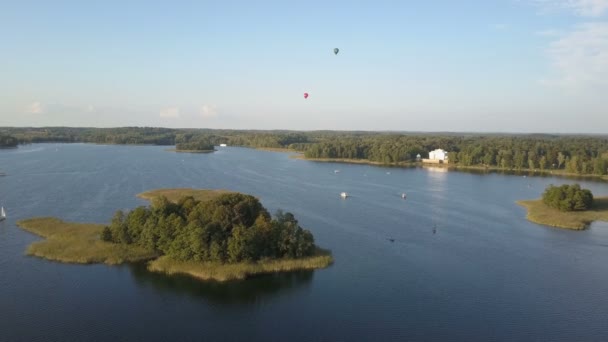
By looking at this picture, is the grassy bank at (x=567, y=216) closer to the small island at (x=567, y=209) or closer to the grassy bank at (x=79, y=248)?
the small island at (x=567, y=209)

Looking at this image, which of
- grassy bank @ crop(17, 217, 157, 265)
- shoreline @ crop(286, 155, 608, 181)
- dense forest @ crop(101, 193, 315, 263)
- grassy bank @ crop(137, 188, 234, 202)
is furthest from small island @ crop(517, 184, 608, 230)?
shoreline @ crop(286, 155, 608, 181)

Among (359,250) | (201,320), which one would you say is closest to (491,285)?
(359,250)

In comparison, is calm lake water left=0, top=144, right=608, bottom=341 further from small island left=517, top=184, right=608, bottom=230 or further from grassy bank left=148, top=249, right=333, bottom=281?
small island left=517, top=184, right=608, bottom=230

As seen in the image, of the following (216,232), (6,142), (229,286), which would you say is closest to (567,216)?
(216,232)

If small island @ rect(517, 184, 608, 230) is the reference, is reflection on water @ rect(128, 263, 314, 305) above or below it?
below

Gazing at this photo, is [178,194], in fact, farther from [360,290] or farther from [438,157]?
[438,157]

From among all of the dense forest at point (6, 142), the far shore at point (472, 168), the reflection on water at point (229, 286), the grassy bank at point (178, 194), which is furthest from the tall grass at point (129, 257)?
the dense forest at point (6, 142)

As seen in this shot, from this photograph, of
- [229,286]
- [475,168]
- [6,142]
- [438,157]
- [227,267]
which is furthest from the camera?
[6,142]
